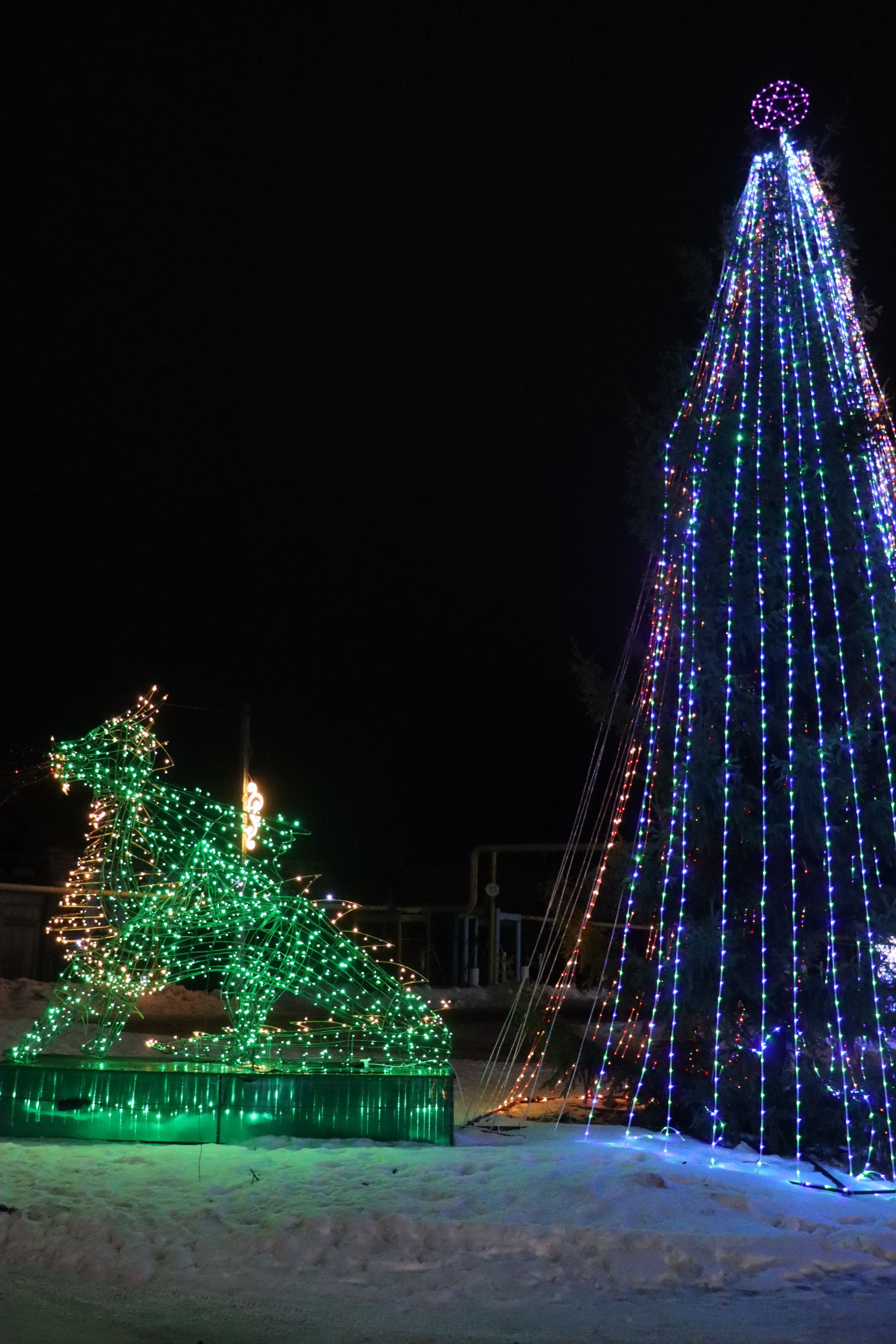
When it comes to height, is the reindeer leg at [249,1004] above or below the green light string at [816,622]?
below

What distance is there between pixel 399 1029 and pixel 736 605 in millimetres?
4459

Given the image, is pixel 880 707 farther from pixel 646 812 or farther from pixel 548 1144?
pixel 548 1144

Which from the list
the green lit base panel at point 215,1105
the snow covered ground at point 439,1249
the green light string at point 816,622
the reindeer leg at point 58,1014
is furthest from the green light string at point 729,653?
the reindeer leg at point 58,1014

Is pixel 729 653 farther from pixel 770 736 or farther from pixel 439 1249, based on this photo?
pixel 439 1249

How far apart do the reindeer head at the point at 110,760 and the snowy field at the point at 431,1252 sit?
2.92 m

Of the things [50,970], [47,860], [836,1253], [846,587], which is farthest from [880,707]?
[47,860]

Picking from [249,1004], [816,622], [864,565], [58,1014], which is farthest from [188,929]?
[864,565]

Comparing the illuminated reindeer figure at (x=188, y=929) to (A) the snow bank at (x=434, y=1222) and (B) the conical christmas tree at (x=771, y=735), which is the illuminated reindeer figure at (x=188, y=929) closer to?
(A) the snow bank at (x=434, y=1222)

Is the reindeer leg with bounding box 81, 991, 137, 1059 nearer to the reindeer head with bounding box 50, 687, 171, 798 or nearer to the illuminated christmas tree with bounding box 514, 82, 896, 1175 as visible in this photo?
the reindeer head with bounding box 50, 687, 171, 798

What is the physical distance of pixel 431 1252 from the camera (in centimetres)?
586

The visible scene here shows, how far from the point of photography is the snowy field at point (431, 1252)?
16.3 feet

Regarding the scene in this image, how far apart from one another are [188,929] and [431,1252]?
14.4 ft

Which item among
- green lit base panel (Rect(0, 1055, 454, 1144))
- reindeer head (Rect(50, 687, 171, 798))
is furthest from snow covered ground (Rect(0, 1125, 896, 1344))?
reindeer head (Rect(50, 687, 171, 798))

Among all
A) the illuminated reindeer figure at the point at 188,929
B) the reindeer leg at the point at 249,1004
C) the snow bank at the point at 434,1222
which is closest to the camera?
the snow bank at the point at 434,1222
